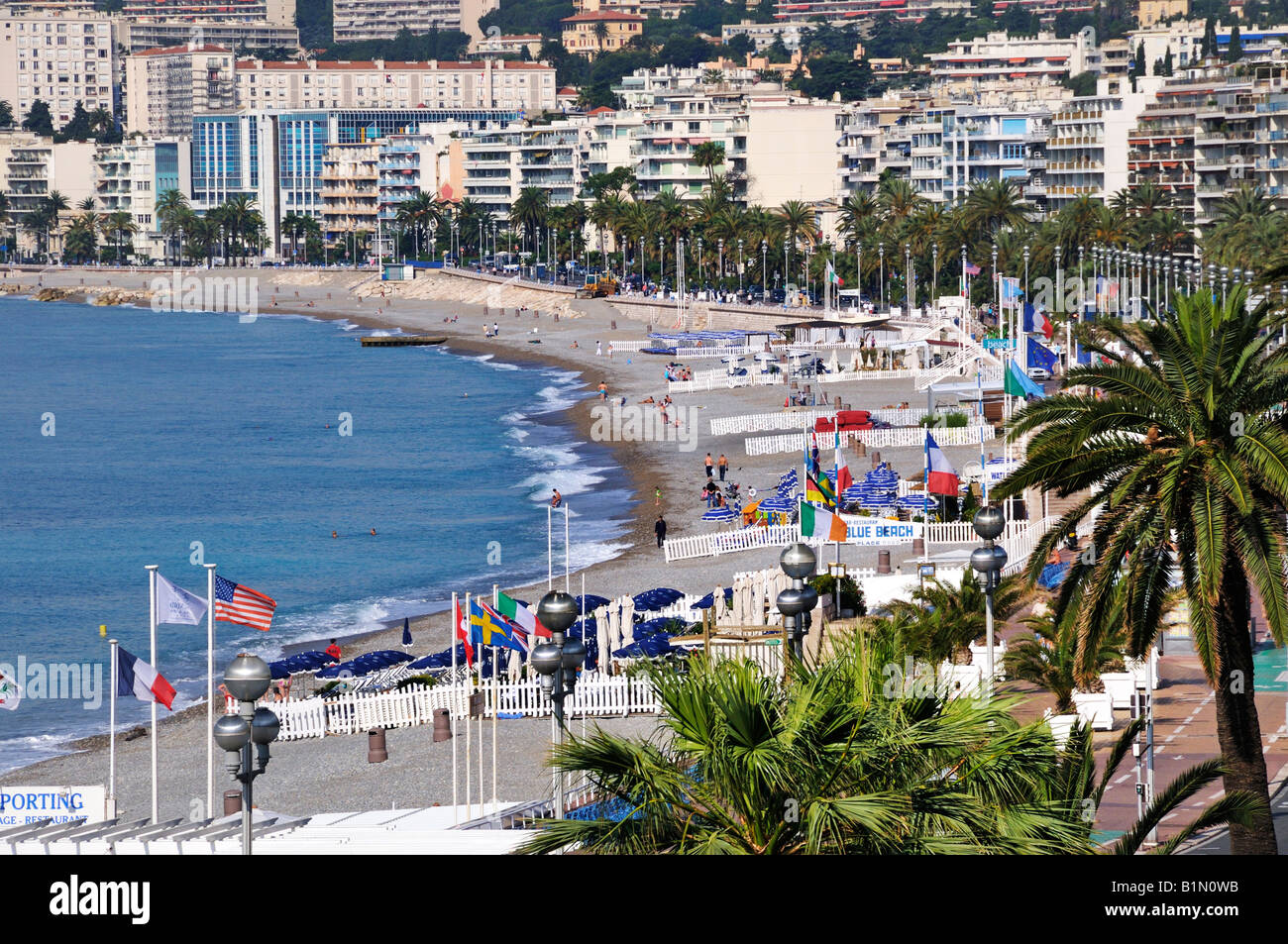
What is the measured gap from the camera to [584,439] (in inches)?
3110

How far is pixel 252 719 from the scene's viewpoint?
13633 mm

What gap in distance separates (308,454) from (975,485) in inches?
1728

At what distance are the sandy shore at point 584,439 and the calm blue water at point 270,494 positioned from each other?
4.59 ft

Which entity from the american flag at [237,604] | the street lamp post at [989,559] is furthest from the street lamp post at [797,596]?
the american flag at [237,604]

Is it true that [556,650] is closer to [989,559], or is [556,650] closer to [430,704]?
[989,559]

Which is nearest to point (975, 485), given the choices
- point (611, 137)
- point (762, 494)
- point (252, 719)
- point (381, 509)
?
point (762, 494)

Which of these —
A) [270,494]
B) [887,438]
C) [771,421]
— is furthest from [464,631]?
[270,494]

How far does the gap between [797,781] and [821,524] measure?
1999 centimetres

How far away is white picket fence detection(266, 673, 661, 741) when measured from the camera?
3042 centimetres

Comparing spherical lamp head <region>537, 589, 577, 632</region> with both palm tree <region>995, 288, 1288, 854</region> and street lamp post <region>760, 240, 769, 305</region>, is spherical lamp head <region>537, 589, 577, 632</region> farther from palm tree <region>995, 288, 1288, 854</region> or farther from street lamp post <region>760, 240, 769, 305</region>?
street lamp post <region>760, 240, 769, 305</region>

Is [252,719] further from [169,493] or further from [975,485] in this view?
[169,493]

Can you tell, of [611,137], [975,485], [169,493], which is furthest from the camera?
[611,137]

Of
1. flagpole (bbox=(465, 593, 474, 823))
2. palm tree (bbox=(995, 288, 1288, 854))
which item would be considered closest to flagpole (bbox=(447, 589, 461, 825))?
flagpole (bbox=(465, 593, 474, 823))

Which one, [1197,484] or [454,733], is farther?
[454,733]
